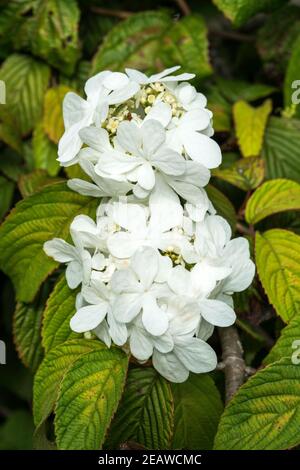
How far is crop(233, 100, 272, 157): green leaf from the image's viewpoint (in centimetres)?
136

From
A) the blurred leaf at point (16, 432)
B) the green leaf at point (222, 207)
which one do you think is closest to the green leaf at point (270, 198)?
the green leaf at point (222, 207)

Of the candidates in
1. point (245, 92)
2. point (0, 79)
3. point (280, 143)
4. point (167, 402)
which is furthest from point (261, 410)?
point (0, 79)

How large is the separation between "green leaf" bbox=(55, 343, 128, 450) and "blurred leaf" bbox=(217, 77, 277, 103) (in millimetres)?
762

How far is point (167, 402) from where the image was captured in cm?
104

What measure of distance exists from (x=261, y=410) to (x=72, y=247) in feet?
1.10

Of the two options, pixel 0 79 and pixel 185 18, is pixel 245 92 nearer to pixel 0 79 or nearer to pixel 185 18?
pixel 185 18

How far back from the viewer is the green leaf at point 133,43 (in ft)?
4.85

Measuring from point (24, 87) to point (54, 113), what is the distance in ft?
0.52

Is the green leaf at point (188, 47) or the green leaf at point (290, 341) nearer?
the green leaf at point (290, 341)

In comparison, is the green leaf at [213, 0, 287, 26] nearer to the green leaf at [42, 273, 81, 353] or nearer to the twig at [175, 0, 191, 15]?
the twig at [175, 0, 191, 15]

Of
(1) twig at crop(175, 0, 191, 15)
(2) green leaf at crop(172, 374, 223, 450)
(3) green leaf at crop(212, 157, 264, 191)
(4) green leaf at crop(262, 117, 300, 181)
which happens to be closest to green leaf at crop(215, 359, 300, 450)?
(2) green leaf at crop(172, 374, 223, 450)

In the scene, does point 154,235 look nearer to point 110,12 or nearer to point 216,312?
point 216,312

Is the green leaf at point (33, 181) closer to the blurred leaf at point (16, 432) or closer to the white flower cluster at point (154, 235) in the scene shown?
the white flower cluster at point (154, 235)

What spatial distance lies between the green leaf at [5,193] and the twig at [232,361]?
538mm
